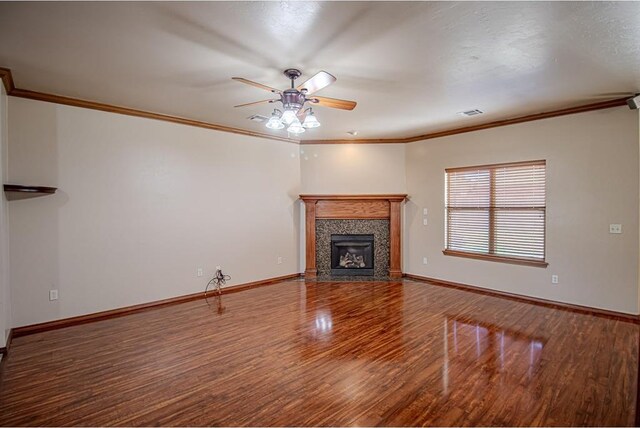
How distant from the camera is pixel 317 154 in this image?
642 cm

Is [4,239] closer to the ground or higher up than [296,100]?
closer to the ground

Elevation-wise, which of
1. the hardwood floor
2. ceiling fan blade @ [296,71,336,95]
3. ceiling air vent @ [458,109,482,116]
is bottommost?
→ the hardwood floor

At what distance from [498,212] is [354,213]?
243cm

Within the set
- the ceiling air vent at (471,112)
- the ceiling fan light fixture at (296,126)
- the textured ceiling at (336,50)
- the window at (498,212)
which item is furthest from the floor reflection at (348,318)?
the ceiling air vent at (471,112)

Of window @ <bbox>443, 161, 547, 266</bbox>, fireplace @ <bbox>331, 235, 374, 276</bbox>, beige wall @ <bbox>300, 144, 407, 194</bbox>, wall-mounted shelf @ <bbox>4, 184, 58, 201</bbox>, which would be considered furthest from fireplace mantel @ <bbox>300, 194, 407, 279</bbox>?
wall-mounted shelf @ <bbox>4, 184, 58, 201</bbox>

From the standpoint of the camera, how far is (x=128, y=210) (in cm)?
439

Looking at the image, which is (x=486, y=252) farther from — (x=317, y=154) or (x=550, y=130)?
(x=317, y=154)

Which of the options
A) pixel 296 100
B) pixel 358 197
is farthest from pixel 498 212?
pixel 296 100

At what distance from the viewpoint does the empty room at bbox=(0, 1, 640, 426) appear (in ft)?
7.61

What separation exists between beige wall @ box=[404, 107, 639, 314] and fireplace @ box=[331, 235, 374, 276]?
1709mm

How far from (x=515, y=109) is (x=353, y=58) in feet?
9.18

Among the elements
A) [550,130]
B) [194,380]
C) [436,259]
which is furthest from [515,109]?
Result: [194,380]

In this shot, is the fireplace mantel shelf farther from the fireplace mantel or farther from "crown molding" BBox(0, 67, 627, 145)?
"crown molding" BBox(0, 67, 627, 145)

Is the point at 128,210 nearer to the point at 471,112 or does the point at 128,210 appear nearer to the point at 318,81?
the point at 318,81
